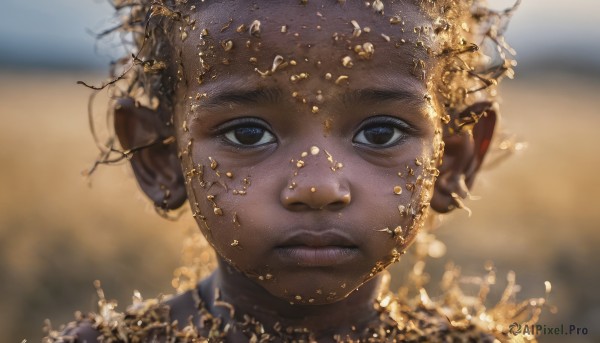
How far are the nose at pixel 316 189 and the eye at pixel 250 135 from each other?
180 millimetres

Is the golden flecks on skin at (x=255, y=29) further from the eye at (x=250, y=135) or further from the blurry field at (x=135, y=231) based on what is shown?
the blurry field at (x=135, y=231)

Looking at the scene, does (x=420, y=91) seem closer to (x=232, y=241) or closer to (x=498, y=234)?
(x=232, y=241)

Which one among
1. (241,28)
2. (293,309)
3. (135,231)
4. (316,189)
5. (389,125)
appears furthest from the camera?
(135,231)

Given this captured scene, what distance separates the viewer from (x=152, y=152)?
2920 millimetres

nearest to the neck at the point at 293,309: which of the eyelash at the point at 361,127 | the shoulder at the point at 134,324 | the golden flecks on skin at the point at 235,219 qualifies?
the shoulder at the point at 134,324

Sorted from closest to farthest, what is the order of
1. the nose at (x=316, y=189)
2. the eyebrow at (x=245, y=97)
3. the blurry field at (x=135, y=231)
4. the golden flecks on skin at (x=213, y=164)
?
the nose at (x=316, y=189) → the eyebrow at (x=245, y=97) → the golden flecks on skin at (x=213, y=164) → the blurry field at (x=135, y=231)

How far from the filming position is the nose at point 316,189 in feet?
7.38

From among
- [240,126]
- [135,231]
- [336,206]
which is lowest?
[336,206]

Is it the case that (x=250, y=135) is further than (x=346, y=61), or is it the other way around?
(x=250, y=135)

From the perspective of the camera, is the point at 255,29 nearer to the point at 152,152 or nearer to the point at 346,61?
the point at 346,61

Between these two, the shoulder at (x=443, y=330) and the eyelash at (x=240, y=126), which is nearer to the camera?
the eyelash at (x=240, y=126)

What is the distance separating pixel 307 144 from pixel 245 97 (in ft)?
0.77

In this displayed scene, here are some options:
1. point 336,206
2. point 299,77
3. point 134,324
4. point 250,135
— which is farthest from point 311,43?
point 134,324

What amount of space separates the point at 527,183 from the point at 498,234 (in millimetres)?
2383
